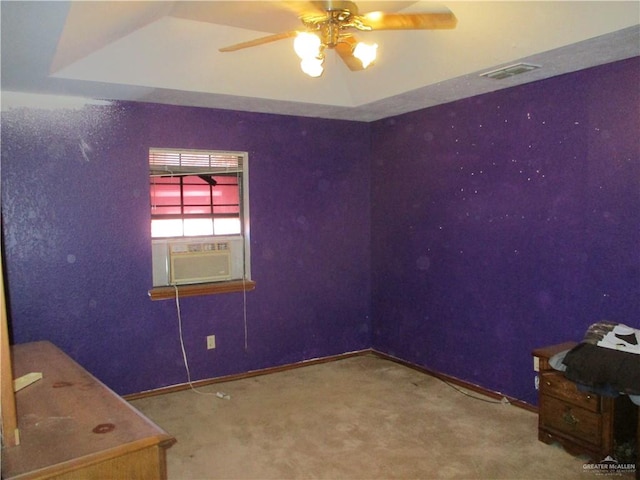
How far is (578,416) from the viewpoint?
2836mm

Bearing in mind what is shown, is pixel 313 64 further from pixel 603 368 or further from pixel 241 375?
pixel 241 375

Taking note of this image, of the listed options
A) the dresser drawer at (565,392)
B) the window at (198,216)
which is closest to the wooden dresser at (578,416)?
the dresser drawer at (565,392)

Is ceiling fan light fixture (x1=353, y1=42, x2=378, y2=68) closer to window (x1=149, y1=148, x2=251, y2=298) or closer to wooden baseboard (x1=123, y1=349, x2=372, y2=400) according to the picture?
window (x1=149, y1=148, x2=251, y2=298)

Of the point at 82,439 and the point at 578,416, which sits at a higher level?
the point at 82,439

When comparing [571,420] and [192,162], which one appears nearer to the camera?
Answer: [571,420]

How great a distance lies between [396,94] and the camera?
148 inches

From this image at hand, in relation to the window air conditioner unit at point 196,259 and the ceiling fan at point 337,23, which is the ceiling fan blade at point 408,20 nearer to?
the ceiling fan at point 337,23

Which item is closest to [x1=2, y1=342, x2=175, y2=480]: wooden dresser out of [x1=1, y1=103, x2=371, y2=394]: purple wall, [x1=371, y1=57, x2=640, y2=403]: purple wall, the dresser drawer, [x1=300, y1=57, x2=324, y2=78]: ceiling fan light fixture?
[x1=1, y1=103, x2=371, y2=394]: purple wall

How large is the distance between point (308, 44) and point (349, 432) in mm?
2309

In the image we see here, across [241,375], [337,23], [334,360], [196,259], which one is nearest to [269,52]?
[337,23]

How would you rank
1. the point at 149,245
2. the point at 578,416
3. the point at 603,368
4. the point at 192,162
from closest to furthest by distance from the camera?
the point at 603,368
the point at 578,416
the point at 149,245
the point at 192,162

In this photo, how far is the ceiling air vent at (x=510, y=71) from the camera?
3.04 m

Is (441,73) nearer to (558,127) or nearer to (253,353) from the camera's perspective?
(558,127)

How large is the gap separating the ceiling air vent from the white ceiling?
0.08 meters
